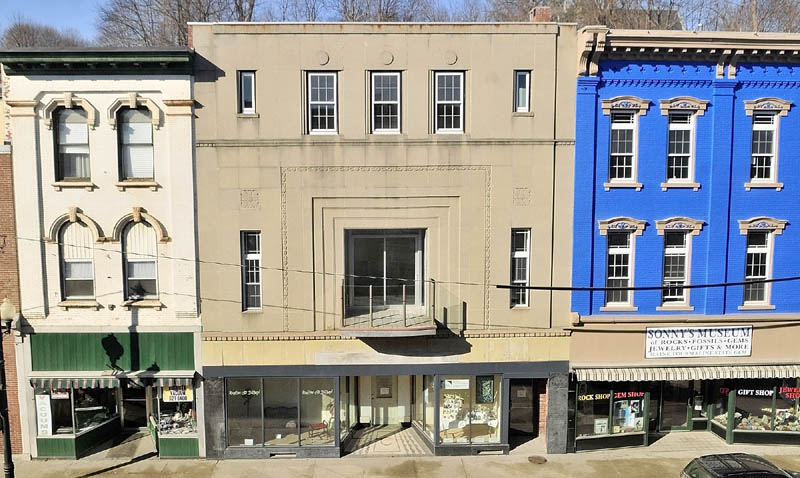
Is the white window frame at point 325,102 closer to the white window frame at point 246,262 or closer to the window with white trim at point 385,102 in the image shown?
the window with white trim at point 385,102

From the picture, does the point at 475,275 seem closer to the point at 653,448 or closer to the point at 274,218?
the point at 274,218

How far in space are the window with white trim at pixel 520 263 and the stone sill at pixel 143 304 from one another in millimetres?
9310

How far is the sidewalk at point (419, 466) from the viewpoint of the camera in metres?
14.6

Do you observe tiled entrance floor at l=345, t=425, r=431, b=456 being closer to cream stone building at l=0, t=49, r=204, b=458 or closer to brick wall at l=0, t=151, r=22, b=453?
cream stone building at l=0, t=49, r=204, b=458

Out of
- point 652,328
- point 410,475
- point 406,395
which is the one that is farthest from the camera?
point 406,395

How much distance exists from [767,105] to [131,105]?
16476mm

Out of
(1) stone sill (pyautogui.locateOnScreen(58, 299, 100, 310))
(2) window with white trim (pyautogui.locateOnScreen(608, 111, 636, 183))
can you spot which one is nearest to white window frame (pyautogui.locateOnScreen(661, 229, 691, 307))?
(2) window with white trim (pyautogui.locateOnScreen(608, 111, 636, 183))

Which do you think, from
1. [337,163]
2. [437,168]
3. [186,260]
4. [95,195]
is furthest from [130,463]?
[437,168]

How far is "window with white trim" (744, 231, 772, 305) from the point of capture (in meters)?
15.8

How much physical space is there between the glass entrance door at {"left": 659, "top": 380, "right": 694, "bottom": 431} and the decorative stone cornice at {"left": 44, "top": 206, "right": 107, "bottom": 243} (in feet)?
52.8

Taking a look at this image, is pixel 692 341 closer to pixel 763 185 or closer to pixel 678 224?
pixel 678 224

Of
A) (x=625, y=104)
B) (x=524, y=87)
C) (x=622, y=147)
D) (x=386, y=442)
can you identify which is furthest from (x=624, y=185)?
(x=386, y=442)

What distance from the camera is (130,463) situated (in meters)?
15.2

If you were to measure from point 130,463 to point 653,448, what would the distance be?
1415 cm
